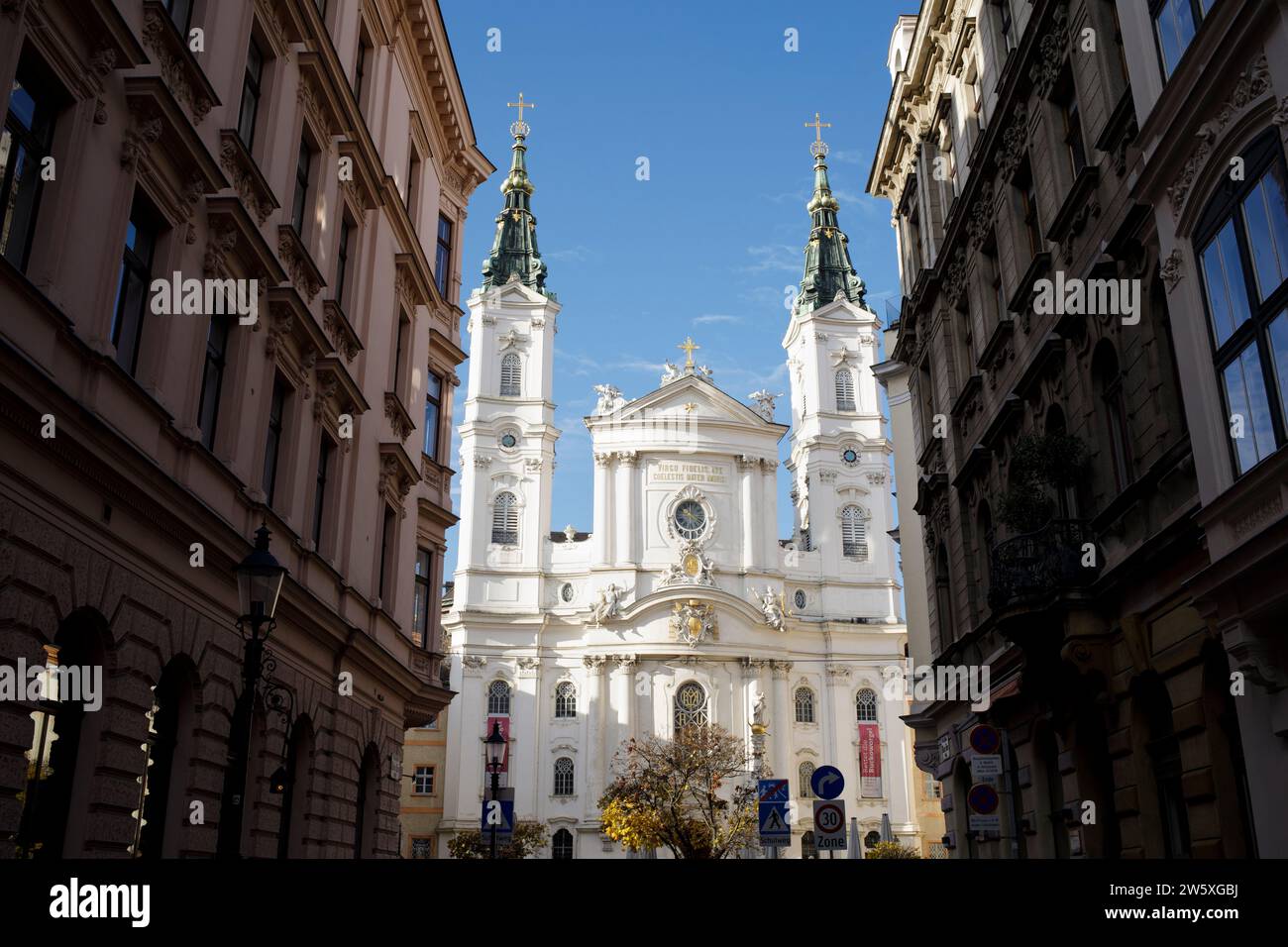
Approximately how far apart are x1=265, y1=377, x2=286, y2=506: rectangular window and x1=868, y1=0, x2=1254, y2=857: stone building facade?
1039 cm

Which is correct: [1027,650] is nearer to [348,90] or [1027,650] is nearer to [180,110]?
[180,110]

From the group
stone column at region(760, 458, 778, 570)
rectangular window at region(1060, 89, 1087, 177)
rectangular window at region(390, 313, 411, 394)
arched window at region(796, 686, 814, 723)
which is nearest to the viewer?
rectangular window at region(1060, 89, 1087, 177)

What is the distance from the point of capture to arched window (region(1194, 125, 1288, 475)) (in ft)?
30.1

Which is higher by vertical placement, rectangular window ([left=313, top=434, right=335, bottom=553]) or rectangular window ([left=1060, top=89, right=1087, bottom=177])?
rectangular window ([left=1060, top=89, right=1087, bottom=177])

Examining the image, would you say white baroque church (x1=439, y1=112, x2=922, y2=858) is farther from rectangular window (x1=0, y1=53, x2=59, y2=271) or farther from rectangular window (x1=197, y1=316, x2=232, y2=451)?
rectangular window (x1=0, y1=53, x2=59, y2=271)

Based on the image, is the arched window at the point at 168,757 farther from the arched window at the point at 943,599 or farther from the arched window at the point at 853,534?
the arched window at the point at 853,534

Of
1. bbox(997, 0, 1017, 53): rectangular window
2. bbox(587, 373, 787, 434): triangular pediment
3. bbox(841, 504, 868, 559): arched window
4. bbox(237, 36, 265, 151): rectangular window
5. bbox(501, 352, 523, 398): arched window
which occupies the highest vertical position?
bbox(501, 352, 523, 398): arched window

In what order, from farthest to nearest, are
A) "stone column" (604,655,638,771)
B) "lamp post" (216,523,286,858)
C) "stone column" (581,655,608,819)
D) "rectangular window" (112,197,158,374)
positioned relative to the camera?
"stone column" (604,655,638,771) → "stone column" (581,655,608,819) → "rectangular window" (112,197,158,374) → "lamp post" (216,523,286,858)

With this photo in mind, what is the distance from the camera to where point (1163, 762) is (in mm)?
12430

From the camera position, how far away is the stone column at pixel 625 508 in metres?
67.9

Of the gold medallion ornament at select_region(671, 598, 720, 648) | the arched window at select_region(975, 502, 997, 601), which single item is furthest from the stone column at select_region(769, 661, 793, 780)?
the arched window at select_region(975, 502, 997, 601)

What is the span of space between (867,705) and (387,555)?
163 feet

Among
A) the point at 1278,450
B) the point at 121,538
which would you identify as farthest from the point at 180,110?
the point at 1278,450
